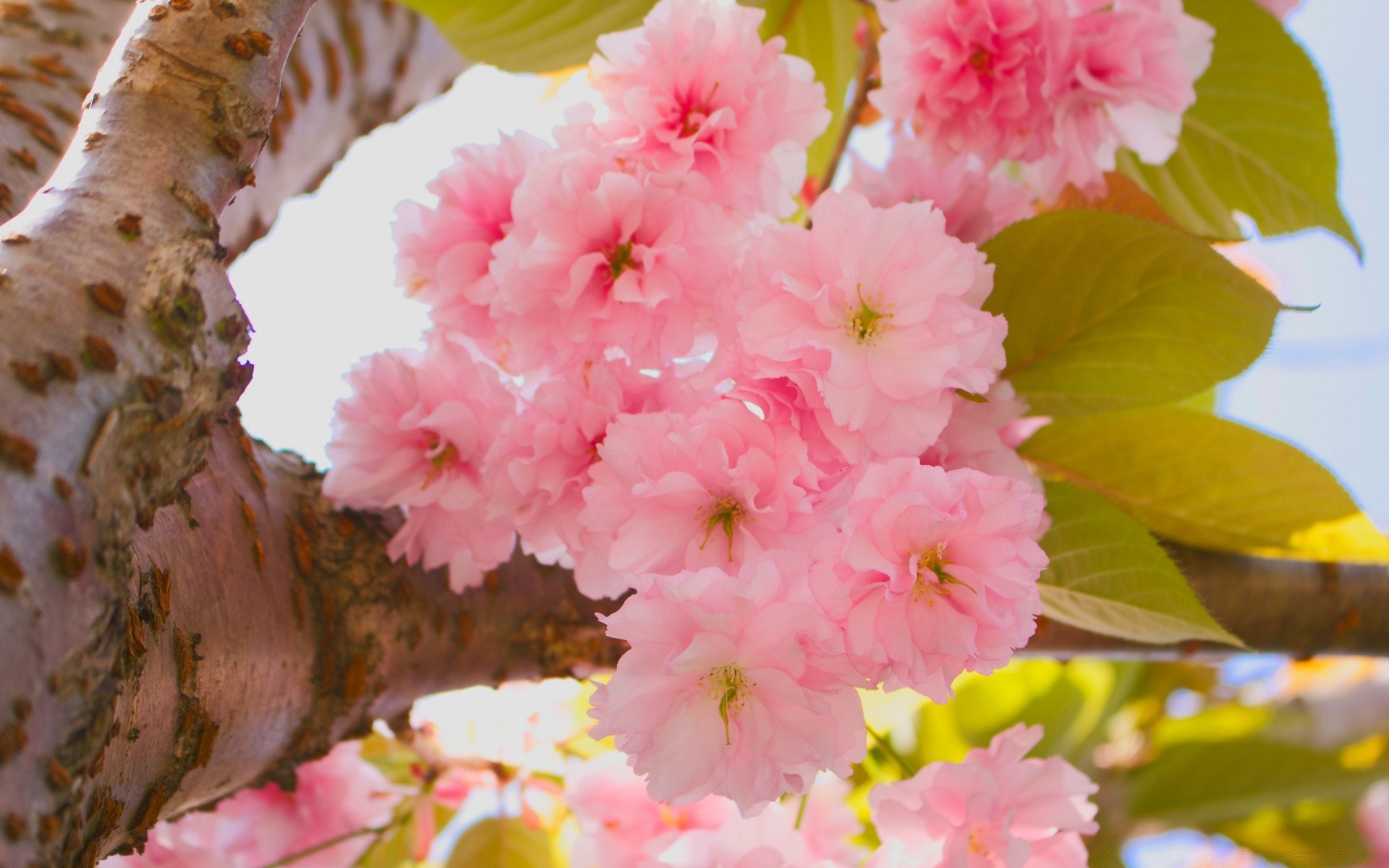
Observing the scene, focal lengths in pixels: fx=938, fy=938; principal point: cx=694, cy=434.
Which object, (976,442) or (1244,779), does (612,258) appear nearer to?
(976,442)

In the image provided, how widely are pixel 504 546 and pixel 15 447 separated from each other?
1.08ft

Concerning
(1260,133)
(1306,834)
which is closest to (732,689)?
(1260,133)

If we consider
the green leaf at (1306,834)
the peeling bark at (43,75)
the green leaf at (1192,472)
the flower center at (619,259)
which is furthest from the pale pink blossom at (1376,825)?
the peeling bark at (43,75)

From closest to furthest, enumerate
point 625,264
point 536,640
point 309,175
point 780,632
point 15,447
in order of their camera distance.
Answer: point 15,447 → point 780,632 → point 625,264 → point 536,640 → point 309,175

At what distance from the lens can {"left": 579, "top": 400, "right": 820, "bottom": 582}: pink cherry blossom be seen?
1.36 ft

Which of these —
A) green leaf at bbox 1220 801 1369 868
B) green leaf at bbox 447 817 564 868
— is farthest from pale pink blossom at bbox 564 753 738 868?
green leaf at bbox 1220 801 1369 868

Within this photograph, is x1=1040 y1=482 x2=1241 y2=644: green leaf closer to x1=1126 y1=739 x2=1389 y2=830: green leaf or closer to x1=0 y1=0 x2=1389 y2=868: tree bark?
x1=0 y1=0 x2=1389 y2=868: tree bark

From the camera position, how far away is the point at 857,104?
0.73 m

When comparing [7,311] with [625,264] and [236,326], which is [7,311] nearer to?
[236,326]

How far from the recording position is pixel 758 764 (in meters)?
0.41

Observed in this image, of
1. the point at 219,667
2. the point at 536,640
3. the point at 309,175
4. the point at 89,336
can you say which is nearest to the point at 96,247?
the point at 89,336

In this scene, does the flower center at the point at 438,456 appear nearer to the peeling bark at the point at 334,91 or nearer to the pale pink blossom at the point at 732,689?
the pale pink blossom at the point at 732,689

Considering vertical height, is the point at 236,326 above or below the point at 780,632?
above

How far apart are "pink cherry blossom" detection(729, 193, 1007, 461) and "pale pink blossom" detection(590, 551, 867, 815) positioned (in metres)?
0.08
